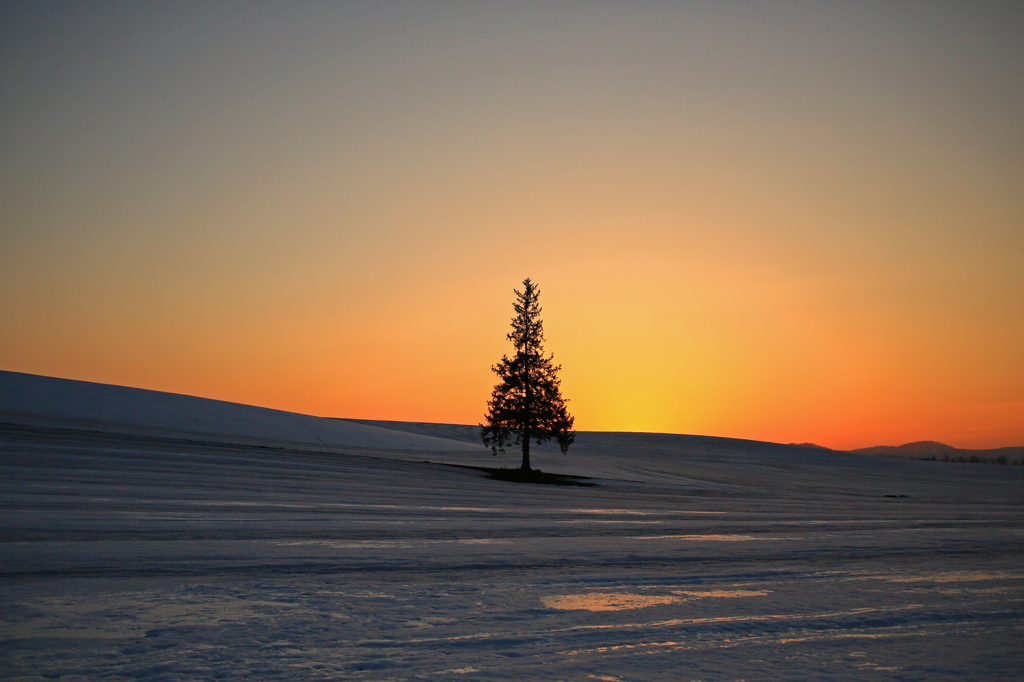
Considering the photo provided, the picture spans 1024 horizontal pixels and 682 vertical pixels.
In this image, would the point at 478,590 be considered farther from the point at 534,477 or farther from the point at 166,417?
the point at 166,417

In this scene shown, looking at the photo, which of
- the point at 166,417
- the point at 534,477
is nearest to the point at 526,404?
the point at 534,477

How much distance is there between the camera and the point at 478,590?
20.6ft

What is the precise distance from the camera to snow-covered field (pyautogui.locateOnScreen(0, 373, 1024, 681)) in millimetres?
4375

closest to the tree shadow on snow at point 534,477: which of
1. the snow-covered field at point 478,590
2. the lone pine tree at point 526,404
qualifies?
the lone pine tree at point 526,404

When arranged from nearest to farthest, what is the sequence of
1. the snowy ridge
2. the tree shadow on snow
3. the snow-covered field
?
the snow-covered field
the tree shadow on snow
the snowy ridge

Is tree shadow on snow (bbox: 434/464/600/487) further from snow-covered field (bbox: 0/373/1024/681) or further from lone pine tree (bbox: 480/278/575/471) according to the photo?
snow-covered field (bbox: 0/373/1024/681)

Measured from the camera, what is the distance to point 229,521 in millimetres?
10492

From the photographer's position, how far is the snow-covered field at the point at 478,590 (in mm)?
4375

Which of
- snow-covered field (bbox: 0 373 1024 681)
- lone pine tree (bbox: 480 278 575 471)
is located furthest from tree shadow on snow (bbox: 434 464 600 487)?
snow-covered field (bbox: 0 373 1024 681)

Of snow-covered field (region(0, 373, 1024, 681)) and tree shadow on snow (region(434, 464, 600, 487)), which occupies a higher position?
snow-covered field (region(0, 373, 1024, 681))

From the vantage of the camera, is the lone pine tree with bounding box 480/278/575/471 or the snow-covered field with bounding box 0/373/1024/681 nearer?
the snow-covered field with bounding box 0/373/1024/681

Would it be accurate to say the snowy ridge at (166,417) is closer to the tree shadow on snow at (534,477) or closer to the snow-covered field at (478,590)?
the tree shadow on snow at (534,477)

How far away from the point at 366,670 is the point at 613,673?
154 cm

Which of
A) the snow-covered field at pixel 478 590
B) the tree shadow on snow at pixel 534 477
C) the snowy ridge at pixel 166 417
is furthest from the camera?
the snowy ridge at pixel 166 417
